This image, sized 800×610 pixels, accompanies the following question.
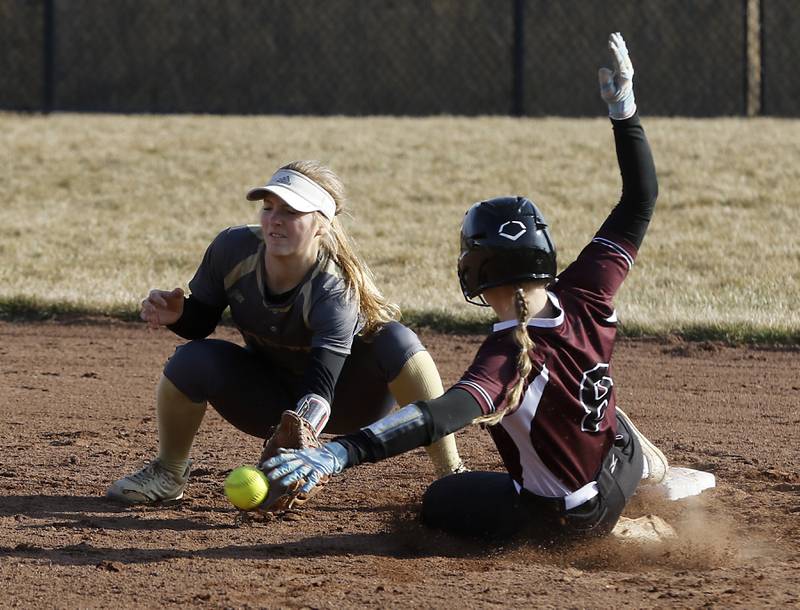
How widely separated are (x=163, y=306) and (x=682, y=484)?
1919 mm

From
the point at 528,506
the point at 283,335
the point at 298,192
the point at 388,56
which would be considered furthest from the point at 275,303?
the point at 388,56

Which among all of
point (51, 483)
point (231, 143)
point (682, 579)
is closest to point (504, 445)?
point (682, 579)

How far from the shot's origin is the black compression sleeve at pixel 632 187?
4.08 metres

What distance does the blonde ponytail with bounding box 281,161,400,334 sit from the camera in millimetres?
4461

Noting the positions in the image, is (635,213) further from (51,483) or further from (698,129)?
(698,129)

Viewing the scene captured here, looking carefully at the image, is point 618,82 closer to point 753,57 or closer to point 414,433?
point 414,433

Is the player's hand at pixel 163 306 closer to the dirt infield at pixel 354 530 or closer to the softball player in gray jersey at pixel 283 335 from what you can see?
the softball player in gray jersey at pixel 283 335

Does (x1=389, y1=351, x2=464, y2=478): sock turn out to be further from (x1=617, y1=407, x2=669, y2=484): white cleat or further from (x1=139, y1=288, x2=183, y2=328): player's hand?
Answer: (x1=139, y1=288, x2=183, y2=328): player's hand

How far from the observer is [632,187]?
4094 mm

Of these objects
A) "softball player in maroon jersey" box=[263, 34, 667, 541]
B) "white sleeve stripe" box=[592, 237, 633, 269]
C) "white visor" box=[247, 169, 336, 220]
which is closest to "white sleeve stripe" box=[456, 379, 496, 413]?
"softball player in maroon jersey" box=[263, 34, 667, 541]

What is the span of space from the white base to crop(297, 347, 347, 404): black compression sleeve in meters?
1.22

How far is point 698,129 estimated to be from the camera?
13.5 m

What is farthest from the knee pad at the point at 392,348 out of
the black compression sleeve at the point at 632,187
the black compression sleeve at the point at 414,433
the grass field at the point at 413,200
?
the grass field at the point at 413,200

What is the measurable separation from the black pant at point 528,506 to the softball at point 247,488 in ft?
2.35
